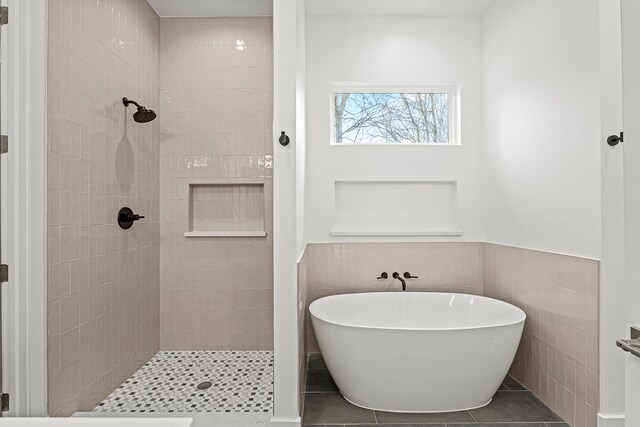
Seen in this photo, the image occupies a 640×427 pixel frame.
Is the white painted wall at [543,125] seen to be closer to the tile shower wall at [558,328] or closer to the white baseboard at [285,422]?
the tile shower wall at [558,328]

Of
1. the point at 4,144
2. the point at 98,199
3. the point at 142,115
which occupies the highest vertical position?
the point at 142,115

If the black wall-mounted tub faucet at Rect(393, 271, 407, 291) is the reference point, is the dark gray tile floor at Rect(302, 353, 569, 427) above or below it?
below

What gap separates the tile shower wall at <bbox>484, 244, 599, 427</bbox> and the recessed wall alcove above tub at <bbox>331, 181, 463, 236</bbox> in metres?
0.64

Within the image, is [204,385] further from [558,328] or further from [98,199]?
[558,328]

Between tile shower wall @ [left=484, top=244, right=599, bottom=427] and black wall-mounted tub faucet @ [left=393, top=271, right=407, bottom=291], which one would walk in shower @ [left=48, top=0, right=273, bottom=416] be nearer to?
black wall-mounted tub faucet @ [left=393, top=271, right=407, bottom=291]

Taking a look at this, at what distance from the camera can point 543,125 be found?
2.62 meters

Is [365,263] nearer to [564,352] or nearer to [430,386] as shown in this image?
[430,386]

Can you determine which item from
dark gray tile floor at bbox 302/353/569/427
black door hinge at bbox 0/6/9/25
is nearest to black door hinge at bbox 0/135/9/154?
black door hinge at bbox 0/6/9/25

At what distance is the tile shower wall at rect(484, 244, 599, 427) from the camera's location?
2.18 m

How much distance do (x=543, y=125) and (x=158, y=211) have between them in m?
2.76

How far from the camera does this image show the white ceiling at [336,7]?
3.22 metres

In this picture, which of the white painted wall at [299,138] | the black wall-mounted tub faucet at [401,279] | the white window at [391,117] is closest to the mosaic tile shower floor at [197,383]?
the white painted wall at [299,138]

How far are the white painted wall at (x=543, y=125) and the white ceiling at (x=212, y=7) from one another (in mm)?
1760

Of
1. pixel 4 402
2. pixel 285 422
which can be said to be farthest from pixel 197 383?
pixel 4 402
